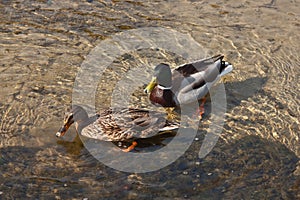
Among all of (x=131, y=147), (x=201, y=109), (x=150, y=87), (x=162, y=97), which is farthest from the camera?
(x=150, y=87)

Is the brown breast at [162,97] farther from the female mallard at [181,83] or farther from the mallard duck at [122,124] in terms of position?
the mallard duck at [122,124]

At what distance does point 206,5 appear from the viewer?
10258 mm

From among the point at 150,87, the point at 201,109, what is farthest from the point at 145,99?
the point at 201,109

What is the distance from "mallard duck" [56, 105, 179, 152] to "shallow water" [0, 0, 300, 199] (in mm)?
227

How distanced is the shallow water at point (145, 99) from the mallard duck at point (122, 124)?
23cm

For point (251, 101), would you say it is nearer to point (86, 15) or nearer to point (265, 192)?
point (265, 192)

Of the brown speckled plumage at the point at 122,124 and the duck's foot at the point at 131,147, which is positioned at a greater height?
the brown speckled plumage at the point at 122,124

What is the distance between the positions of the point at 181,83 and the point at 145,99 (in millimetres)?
627

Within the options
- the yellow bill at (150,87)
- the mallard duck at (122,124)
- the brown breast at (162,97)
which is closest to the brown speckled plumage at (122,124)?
the mallard duck at (122,124)

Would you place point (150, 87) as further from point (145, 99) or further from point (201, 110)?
point (201, 110)

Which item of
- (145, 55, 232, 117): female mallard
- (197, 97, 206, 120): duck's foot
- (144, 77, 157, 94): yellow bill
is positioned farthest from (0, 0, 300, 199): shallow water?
(145, 55, 232, 117): female mallard

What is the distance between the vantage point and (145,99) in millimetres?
7824

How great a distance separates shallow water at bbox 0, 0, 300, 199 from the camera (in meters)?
6.07

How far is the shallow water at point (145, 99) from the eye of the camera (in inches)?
239
